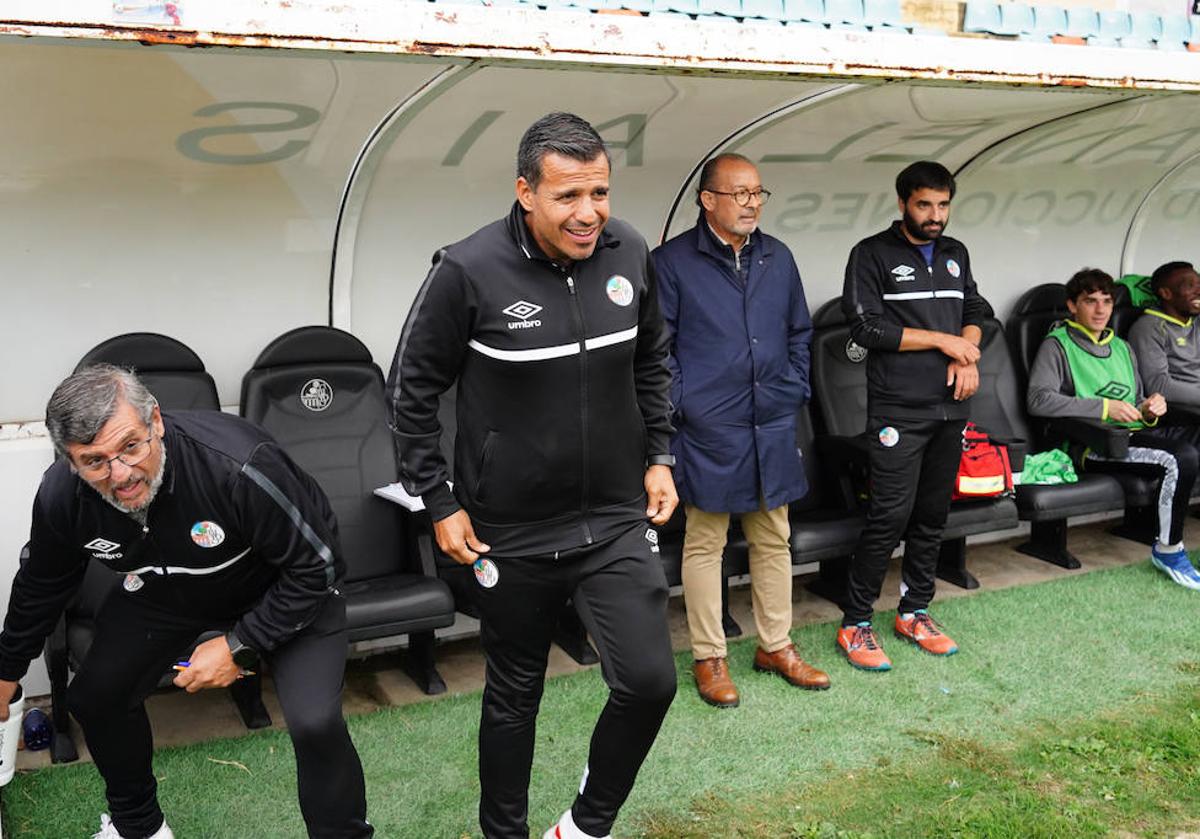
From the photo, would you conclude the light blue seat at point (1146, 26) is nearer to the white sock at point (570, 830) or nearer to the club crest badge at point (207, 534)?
the white sock at point (570, 830)

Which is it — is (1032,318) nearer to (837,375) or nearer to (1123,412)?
(1123,412)

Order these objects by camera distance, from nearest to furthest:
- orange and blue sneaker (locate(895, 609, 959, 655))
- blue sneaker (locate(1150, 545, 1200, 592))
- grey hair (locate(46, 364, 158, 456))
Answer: grey hair (locate(46, 364, 158, 456)) < orange and blue sneaker (locate(895, 609, 959, 655)) < blue sneaker (locate(1150, 545, 1200, 592))

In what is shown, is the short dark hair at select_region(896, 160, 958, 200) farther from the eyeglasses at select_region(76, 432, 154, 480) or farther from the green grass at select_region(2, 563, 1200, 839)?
the eyeglasses at select_region(76, 432, 154, 480)

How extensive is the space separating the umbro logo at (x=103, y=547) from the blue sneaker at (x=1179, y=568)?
4.62 meters

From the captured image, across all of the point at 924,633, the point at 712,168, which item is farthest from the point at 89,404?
the point at 924,633

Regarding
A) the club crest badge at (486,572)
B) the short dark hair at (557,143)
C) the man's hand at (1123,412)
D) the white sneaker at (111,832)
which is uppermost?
the short dark hair at (557,143)

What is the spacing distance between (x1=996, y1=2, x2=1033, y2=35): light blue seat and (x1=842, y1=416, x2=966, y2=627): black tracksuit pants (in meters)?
1.76

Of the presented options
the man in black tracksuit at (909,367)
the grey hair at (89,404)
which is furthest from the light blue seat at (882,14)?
the grey hair at (89,404)

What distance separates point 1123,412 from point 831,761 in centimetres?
272

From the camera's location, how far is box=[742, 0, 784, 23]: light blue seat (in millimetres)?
4043

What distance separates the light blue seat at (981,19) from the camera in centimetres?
493

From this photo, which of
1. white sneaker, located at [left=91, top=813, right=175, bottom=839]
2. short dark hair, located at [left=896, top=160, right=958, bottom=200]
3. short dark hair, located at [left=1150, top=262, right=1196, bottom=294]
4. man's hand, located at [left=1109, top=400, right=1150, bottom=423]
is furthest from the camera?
short dark hair, located at [left=1150, top=262, right=1196, bottom=294]

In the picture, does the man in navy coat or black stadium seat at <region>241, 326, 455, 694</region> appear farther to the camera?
black stadium seat at <region>241, 326, 455, 694</region>

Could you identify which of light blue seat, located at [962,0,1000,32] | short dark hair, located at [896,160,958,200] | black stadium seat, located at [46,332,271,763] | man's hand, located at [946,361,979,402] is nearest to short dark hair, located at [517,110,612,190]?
black stadium seat, located at [46,332,271,763]
